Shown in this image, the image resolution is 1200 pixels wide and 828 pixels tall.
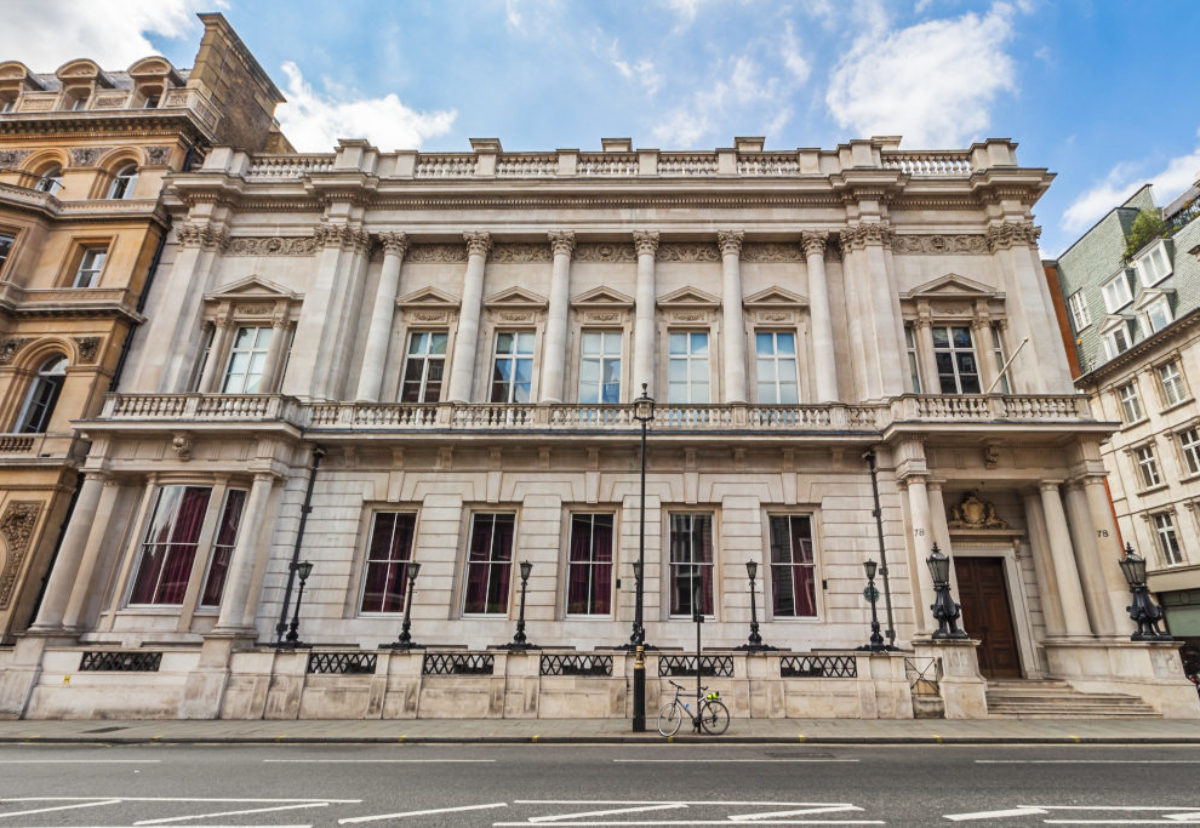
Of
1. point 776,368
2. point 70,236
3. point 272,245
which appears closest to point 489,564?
point 776,368

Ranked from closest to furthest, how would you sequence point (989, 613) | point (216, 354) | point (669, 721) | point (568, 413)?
1. point (669, 721)
2. point (989, 613)
3. point (568, 413)
4. point (216, 354)

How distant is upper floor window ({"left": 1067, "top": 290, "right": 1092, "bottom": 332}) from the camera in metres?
35.9

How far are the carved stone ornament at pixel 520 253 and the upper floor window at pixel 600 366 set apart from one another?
142 inches

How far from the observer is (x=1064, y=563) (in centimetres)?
1705

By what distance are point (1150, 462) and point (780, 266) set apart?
24.0m

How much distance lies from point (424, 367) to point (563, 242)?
268 inches

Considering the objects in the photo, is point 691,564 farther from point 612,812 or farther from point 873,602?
point 612,812

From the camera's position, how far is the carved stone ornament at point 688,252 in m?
22.6

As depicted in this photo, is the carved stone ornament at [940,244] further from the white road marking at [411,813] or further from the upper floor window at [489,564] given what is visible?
the white road marking at [411,813]

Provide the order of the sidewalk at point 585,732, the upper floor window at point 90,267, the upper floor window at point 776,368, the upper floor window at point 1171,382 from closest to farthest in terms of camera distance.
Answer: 1. the sidewalk at point 585,732
2. the upper floor window at point 776,368
3. the upper floor window at point 90,267
4. the upper floor window at point 1171,382

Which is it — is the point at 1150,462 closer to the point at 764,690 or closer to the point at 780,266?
the point at 780,266

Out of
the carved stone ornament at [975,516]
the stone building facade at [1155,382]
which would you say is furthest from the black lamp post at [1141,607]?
the stone building facade at [1155,382]

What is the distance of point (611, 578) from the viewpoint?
18250mm

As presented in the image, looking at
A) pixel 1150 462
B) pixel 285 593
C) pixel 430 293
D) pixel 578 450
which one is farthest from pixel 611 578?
pixel 1150 462
